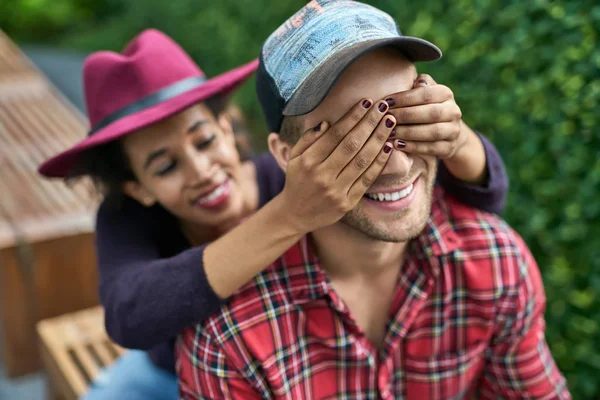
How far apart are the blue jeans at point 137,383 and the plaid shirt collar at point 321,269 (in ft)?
2.66

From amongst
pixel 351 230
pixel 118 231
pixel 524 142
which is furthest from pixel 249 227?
pixel 524 142

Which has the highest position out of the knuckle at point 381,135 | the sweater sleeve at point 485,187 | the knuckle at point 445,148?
the knuckle at point 381,135

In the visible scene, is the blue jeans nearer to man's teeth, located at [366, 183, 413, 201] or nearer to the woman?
the woman

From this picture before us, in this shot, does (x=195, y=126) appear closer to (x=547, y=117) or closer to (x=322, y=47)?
(x=322, y=47)

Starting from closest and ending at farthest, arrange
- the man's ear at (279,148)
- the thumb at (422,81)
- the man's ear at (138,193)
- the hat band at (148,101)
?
the thumb at (422,81)
the man's ear at (279,148)
the hat band at (148,101)
the man's ear at (138,193)

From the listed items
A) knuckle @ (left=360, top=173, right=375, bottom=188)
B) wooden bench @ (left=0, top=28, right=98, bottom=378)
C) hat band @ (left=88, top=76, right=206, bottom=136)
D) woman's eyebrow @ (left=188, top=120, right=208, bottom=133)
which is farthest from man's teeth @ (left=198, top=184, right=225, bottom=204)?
wooden bench @ (left=0, top=28, right=98, bottom=378)

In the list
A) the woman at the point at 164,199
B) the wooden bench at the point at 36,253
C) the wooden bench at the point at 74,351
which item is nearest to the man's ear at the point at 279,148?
the woman at the point at 164,199

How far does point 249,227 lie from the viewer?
4.98 feet

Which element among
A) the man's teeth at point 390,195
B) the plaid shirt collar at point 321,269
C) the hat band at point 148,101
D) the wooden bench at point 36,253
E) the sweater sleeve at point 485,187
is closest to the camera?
the man's teeth at point 390,195

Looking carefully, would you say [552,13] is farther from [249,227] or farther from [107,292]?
[107,292]

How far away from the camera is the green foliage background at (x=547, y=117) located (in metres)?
2.12

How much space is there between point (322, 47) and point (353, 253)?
58cm

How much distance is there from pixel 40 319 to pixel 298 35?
101 inches

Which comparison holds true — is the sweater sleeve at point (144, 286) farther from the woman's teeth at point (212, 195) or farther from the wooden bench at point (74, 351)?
the wooden bench at point (74, 351)
